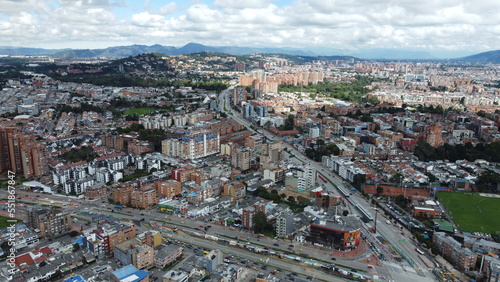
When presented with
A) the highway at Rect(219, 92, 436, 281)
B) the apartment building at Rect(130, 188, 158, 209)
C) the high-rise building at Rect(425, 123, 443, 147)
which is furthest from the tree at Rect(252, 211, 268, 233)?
the high-rise building at Rect(425, 123, 443, 147)

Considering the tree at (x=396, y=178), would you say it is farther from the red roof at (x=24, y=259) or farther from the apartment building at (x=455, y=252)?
the red roof at (x=24, y=259)

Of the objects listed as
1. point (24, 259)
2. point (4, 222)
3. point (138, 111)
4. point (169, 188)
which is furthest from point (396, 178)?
point (138, 111)

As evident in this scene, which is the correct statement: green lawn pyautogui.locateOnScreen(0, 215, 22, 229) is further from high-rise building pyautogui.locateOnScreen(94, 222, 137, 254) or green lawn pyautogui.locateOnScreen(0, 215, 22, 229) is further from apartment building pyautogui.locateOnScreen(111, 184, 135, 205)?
high-rise building pyautogui.locateOnScreen(94, 222, 137, 254)

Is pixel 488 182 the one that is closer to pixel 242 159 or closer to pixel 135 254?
pixel 242 159

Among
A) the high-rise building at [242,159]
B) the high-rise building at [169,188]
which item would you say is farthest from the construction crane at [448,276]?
the high-rise building at [242,159]

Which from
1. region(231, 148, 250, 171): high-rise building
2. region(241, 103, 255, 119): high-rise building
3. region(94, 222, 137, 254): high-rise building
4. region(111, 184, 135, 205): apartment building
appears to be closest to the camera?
region(94, 222, 137, 254): high-rise building

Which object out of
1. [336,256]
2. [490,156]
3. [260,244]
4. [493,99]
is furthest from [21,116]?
[493,99]
